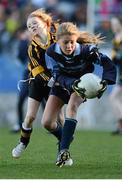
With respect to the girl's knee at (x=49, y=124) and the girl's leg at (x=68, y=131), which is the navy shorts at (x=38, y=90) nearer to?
the girl's knee at (x=49, y=124)

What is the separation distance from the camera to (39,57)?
32.3 ft

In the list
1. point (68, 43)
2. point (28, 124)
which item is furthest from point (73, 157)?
point (68, 43)

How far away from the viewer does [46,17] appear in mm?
9914

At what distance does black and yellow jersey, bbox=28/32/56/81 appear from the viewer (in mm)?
9797

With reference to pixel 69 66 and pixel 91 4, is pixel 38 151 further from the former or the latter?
pixel 91 4

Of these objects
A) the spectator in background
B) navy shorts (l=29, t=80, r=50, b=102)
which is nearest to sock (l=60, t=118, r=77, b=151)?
navy shorts (l=29, t=80, r=50, b=102)

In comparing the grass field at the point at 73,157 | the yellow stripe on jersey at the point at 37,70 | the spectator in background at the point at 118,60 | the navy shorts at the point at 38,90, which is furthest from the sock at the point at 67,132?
the spectator in background at the point at 118,60

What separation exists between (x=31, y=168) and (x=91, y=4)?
985 cm

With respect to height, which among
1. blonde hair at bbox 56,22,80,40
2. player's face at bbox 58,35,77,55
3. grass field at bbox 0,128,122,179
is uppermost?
blonde hair at bbox 56,22,80,40

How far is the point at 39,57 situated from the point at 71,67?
958mm

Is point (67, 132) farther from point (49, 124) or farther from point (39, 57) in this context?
point (39, 57)

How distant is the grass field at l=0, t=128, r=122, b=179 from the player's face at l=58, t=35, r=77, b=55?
134cm

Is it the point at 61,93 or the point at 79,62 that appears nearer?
the point at 79,62

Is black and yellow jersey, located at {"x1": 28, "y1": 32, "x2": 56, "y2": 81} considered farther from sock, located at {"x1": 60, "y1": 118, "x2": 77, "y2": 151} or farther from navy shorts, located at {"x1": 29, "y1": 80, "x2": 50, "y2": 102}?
sock, located at {"x1": 60, "y1": 118, "x2": 77, "y2": 151}
